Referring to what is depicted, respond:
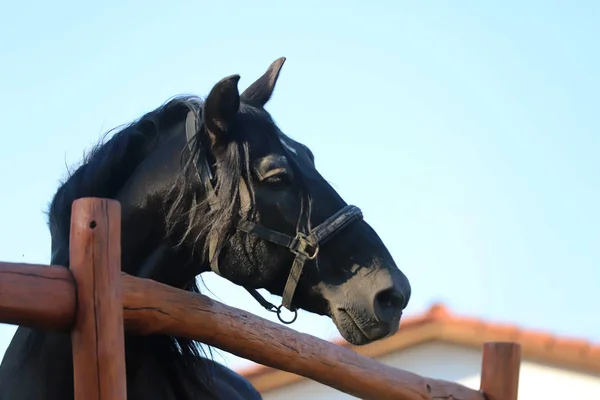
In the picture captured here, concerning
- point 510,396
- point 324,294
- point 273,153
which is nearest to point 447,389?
point 510,396

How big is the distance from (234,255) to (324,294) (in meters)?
0.30

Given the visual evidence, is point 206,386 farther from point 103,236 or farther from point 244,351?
point 103,236

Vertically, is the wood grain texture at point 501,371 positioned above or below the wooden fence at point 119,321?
above

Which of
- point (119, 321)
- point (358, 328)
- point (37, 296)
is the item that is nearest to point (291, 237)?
point (358, 328)

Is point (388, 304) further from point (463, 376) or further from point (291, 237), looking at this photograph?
point (463, 376)

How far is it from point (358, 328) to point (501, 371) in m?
0.44

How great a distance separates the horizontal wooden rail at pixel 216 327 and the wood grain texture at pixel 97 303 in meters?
0.04

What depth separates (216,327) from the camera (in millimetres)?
2410

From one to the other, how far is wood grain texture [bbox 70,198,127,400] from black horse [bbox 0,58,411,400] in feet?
2.54

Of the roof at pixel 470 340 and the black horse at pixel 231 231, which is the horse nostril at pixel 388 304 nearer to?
the black horse at pixel 231 231

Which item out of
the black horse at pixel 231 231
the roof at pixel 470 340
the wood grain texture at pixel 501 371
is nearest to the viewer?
the wood grain texture at pixel 501 371

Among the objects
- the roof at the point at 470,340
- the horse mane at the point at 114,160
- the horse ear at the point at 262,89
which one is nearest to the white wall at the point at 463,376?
the roof at the point at 470,340

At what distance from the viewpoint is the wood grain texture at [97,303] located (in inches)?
81.6

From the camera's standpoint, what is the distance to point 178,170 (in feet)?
10.1
